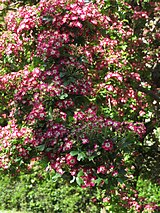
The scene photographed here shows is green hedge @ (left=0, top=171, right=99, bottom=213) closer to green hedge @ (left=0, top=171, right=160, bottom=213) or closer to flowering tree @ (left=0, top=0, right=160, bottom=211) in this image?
green hedge @ (left=0, top=171, right=160, bottom=213)

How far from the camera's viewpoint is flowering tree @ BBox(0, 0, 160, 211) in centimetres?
314

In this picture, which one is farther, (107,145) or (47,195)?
(47,195)

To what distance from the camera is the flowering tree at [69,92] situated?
10.3 feet

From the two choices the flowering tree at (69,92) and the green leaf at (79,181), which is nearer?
the green leaf at (79,181)

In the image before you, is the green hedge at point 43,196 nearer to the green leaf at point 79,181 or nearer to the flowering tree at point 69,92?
the flowering tree at point 69,92

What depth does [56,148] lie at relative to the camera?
3.21 metres

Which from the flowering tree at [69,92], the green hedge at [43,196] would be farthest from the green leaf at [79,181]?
the green hedge at [43,196]

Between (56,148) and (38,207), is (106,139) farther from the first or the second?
(38,207)

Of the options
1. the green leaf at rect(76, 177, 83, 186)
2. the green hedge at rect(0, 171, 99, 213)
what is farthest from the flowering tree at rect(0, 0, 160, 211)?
the green hedge at rect(0, 171, 99, 213)

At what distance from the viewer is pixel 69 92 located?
3.41 meters

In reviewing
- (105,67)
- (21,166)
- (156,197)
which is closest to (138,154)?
(156,197)

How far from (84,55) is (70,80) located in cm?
41

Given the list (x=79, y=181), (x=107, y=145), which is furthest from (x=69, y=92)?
(x=79, y=181)

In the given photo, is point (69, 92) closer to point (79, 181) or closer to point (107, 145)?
point (107, 145)
